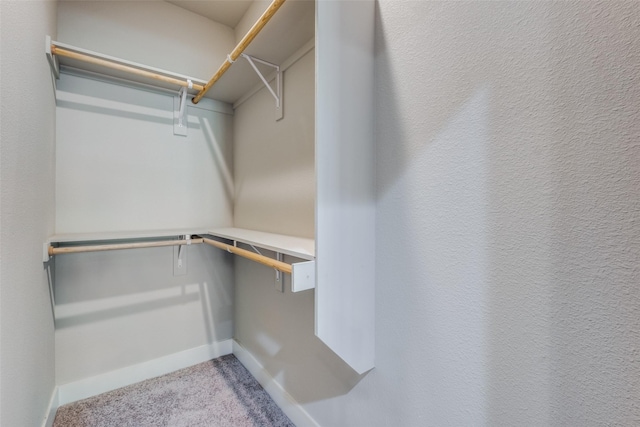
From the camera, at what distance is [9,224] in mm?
919

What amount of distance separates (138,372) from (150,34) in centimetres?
220

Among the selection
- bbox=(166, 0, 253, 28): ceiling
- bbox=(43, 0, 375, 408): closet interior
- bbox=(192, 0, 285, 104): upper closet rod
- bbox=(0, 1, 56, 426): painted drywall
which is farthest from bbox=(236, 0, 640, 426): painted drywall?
bbox=(166, 0, 253, 28): ceiling

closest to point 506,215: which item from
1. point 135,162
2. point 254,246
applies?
point 254,246

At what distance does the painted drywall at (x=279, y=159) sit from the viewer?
4.54 ft

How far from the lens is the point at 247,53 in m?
1.43

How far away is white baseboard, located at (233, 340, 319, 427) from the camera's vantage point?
55.4 inches

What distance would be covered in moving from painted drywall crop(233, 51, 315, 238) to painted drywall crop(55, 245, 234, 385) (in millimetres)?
548

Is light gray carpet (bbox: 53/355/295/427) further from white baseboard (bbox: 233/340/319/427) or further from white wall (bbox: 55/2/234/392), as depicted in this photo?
white wall (bbox: 55/2/234/392)

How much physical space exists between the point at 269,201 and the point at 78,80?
4.27 ft

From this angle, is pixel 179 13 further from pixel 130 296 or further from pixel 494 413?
pixel 494 413

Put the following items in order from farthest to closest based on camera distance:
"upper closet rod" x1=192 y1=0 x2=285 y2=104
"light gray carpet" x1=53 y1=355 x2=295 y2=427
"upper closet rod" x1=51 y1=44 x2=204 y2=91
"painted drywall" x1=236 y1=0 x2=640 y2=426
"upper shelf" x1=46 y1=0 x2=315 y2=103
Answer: "light gray carpet" x1=53 y1=355 x2=295 y2=427 < "upper closet rod" x1=51 y1=44 x2=204 y2=91 < "upper shelf" x1=46 y1=0 x2=315 y2=103 < "upper closet rod" x1=192 y1=0 x2=285 y2=104 < "painted drywall" x1=236 y1=0 x2=640 y2=426

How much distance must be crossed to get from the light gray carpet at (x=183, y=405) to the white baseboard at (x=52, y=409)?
0.12 ft

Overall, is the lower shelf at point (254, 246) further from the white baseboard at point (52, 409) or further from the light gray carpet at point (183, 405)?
the light gray carpet at point (183, 405)

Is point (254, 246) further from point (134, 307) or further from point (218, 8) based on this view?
point (218, 8)
